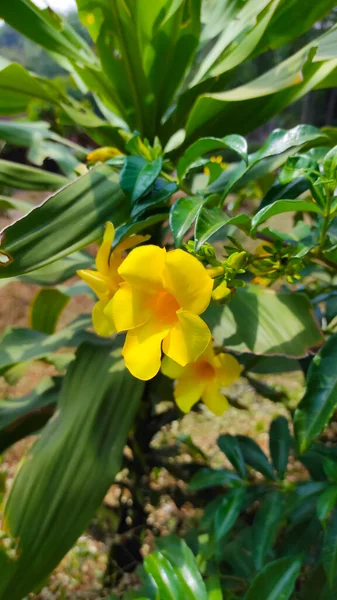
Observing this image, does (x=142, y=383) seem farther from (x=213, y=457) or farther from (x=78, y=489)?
(x=213, y=457)

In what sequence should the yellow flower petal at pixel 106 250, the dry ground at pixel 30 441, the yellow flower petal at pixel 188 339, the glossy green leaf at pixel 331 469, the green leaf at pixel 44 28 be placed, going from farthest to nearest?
the dry ground at pixel 30 441 < the green leaf at pixel 44 28 < the glossy green leaf at pixel 331 469 < the yellow flower petal at pixel 106 250 < the yellow flower petal at pixel 188 339

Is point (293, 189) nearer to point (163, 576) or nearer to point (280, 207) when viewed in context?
point (280, 207)

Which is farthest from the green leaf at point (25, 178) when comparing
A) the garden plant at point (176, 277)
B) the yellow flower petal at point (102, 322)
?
the yellow flower petal at point (102, 322)

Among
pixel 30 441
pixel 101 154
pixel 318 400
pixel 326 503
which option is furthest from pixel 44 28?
pixel 30 441

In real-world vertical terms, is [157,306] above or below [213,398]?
above

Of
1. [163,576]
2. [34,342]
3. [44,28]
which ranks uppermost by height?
[44,28]

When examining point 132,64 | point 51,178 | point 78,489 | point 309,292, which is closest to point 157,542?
point 78,489

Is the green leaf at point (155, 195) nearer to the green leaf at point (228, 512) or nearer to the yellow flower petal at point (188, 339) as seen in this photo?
the yellow flower petal at point (188, 339)
